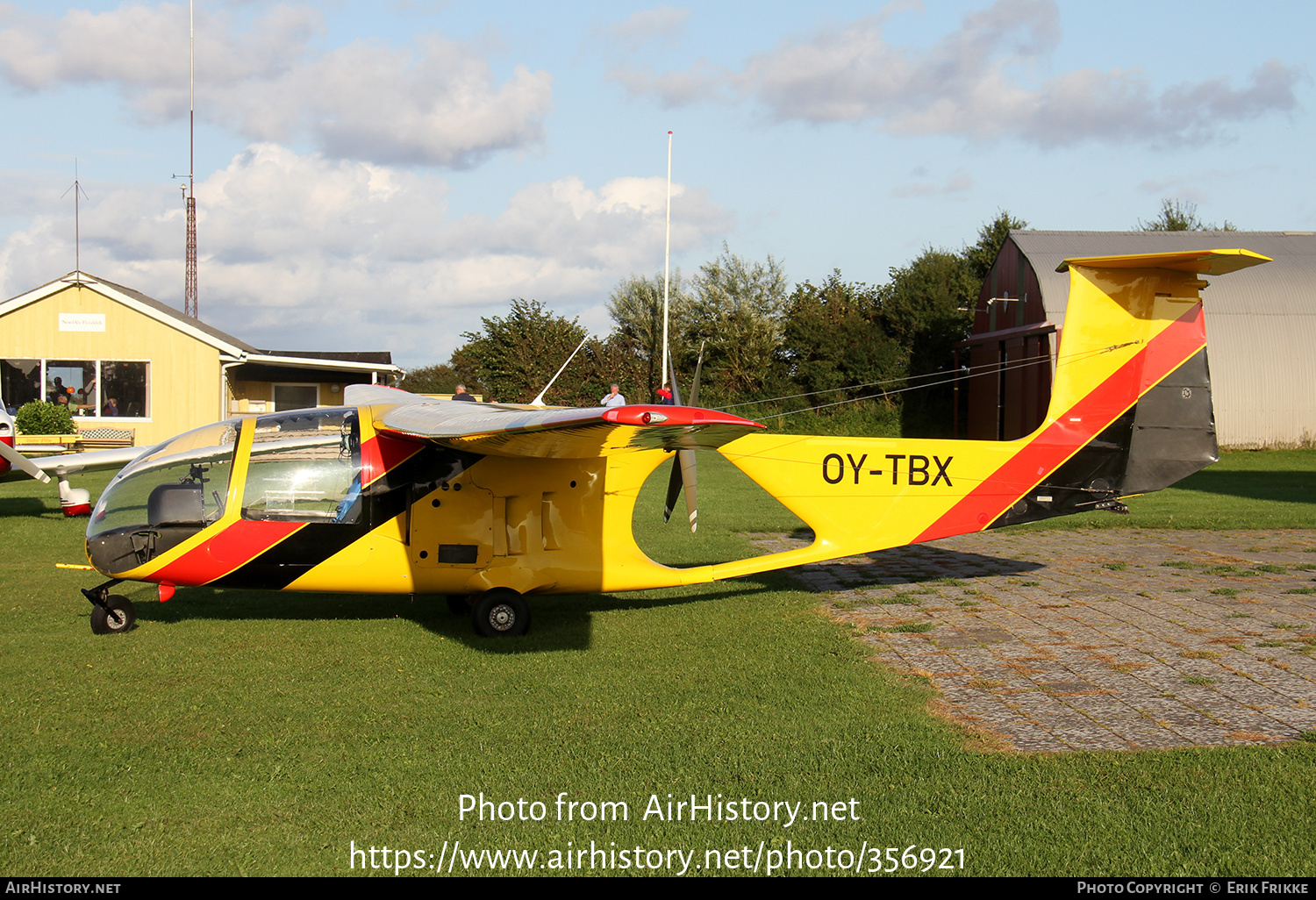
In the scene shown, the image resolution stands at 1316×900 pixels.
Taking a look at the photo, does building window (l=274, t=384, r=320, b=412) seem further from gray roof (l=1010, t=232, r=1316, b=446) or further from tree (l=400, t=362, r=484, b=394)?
tree (l=400, t=362, r=484, b=394)

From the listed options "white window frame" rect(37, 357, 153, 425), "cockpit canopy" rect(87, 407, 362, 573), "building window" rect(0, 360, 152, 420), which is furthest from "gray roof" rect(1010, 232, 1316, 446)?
"building window" rect(0, 360, 152, 420)

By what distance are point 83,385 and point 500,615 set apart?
23.8 m

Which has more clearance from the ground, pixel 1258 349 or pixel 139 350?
pixel 1258 349

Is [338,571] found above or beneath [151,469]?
beneath

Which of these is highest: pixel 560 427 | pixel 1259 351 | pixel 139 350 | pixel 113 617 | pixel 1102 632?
pixel 1259 351

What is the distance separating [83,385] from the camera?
84.9 ft

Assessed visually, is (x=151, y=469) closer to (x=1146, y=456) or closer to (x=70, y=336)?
(x=1146, y=456)

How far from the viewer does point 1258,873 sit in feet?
12.5

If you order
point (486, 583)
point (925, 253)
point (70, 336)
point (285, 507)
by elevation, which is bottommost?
point (486, 583)

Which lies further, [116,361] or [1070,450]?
[116,361]

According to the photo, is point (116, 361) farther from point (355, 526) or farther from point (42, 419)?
point (355, 526)

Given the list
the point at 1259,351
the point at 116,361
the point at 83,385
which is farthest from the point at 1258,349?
the point at 83,385

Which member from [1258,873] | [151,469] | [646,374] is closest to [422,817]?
[1258,873]

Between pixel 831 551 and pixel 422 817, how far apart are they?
5561 mm
